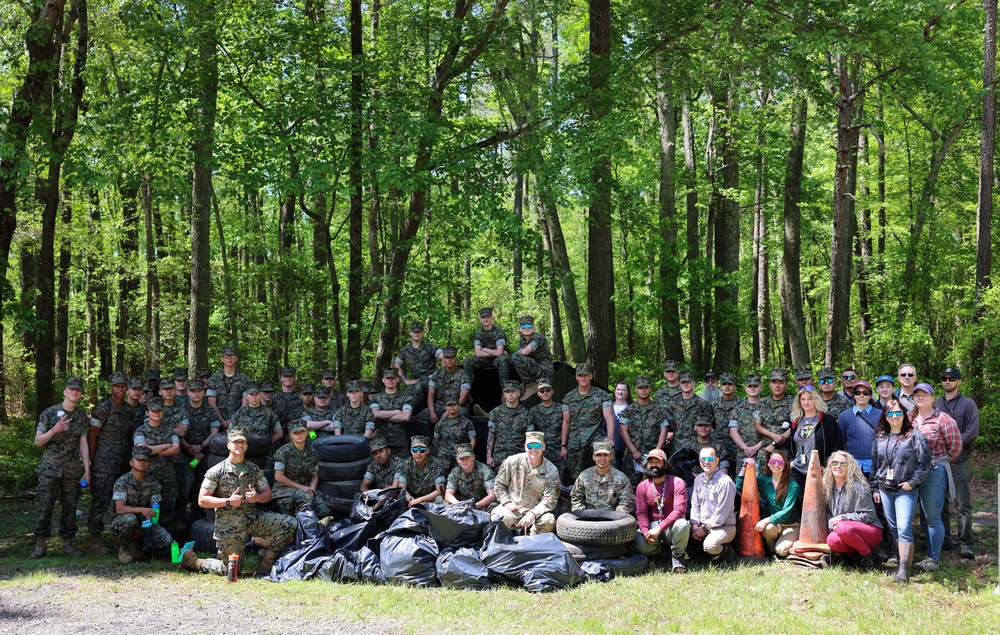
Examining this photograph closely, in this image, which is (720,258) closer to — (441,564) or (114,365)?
(441,564)

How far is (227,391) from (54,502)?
2489mm

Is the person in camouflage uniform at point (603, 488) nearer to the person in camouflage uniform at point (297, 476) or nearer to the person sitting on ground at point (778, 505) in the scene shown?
the person sitting on ground at point (778, 505)

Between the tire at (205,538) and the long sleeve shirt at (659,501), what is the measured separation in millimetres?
5101

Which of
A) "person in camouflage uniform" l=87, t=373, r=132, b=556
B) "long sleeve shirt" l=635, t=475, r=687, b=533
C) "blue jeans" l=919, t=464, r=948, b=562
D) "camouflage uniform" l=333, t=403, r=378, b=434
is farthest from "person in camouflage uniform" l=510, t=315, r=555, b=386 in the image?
"person in camouflage uniform" l=87, t=373, r=132, b=556

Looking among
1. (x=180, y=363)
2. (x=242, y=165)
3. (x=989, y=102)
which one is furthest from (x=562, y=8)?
(x=180, y=363)

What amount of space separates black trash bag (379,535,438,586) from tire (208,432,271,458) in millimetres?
2604

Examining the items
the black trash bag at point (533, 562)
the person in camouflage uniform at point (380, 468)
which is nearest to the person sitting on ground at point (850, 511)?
the black trash bag at point (533, 562)

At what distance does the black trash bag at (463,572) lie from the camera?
7996 mm

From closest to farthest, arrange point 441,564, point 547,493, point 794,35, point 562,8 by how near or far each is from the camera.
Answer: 1. point 441,564
2. point 547,493
3. point 794,35
4. point 562,8

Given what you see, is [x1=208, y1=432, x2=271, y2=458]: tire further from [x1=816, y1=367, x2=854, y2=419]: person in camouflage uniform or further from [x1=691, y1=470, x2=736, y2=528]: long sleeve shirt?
[x1=816, y1=367, x2=854, y2=419]: person in camouflage uniform

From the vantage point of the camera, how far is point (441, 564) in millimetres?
8195

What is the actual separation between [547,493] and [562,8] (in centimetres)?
1094

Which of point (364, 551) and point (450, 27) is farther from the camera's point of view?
point (450, 27)

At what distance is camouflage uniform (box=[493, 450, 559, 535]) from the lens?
888cm
